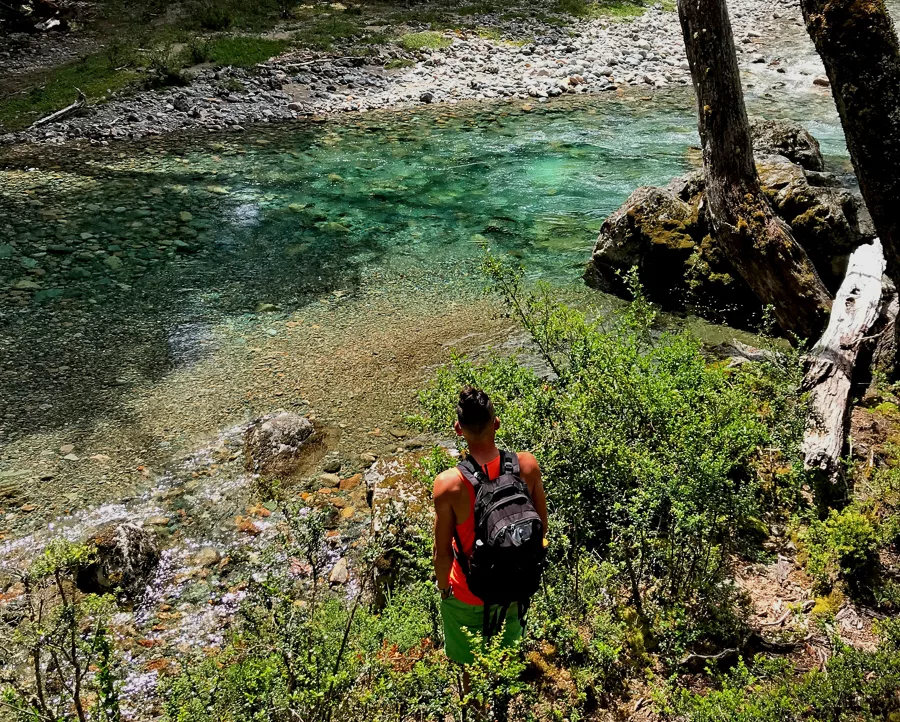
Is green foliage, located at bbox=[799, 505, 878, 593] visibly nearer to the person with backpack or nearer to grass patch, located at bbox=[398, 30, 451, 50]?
the person with backpack

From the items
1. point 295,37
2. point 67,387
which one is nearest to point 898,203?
point 67,387

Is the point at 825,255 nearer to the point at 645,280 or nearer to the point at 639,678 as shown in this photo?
the point at 645,280

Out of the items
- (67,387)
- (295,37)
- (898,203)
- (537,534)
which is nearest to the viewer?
(537,534)

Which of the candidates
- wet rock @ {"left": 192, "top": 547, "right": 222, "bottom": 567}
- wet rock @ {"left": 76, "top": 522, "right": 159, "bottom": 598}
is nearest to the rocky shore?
wet rock @ {"left": 76, "top": 522, "right": 159, "bottom": 598}

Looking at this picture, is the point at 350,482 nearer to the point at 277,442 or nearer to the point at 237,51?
the point at 277,442

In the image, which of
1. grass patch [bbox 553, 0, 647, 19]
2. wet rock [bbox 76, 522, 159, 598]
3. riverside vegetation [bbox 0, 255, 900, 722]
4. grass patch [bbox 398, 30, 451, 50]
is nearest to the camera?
riverside vegetation [bbox 0, 255, 900, 722]

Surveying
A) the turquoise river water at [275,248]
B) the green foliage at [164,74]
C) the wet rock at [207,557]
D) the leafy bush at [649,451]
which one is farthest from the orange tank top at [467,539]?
the green foliage at [164,74]

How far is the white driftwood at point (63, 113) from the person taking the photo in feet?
54.1

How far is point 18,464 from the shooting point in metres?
6.88

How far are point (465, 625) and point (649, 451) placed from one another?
77.0 inches

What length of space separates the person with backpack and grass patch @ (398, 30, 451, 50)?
21.9 metres

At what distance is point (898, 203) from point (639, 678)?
387 centimetres

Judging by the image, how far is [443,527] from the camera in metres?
3.45

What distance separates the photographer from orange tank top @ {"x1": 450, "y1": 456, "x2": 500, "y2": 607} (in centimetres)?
338
